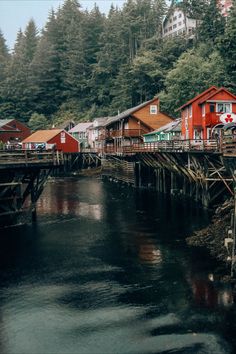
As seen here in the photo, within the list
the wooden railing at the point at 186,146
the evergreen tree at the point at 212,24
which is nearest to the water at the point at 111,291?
the wooden railing at the point at 186,146

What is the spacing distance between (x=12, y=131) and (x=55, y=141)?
14.1 m

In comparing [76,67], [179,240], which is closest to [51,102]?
[76,67]

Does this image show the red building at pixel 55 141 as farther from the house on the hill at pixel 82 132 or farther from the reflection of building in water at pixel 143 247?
the reflection of building in water at pixel 143 247

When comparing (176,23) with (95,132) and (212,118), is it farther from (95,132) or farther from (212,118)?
(212,118)

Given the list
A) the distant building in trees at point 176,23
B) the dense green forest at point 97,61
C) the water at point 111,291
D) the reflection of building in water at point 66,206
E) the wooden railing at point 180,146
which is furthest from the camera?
the distant building in trees at point 176,23

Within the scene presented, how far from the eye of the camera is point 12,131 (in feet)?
295

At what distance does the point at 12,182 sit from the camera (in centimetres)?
3206

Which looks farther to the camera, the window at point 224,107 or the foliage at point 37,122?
the foliage at point 37,122

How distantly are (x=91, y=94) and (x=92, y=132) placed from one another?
19.0m

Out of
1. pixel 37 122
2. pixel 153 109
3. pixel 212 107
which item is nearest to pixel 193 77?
pixel 153 109

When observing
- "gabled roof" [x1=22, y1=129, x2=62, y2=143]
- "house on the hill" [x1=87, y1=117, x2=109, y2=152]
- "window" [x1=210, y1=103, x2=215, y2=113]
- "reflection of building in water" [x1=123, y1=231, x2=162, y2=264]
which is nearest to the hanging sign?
"window" [x1=210, y1=103, x2=215, y2=113]

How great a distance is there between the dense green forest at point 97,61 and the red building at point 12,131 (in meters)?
12.3

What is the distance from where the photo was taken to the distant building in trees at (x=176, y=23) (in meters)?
103

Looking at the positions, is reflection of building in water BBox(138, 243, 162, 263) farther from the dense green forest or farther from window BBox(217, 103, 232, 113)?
the dense green forest
